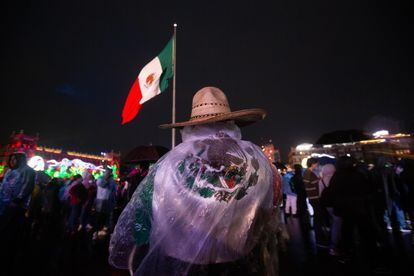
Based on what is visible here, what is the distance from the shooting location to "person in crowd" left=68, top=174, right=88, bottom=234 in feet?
22.5

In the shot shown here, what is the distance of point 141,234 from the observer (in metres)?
1.50

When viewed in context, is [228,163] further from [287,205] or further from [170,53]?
[287,205]

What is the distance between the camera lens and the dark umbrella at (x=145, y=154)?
5883mm

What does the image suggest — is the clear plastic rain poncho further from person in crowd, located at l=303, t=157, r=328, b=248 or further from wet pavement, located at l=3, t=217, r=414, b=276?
person in crowd, located at l=303, t=157, r=328, b=248

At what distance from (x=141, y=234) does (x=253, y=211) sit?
851 mm

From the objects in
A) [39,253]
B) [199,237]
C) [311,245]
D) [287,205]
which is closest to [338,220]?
[311,245]

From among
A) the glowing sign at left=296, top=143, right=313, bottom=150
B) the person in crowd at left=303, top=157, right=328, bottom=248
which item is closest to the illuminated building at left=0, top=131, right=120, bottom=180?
the person in crowd at left=303, top=157, right=328, bottom=248

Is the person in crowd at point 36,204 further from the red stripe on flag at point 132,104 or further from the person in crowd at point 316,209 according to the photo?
the person in crowd at point 316,209

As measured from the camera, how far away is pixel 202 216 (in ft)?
4.53

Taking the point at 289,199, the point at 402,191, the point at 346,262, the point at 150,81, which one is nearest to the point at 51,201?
the point at 150,81

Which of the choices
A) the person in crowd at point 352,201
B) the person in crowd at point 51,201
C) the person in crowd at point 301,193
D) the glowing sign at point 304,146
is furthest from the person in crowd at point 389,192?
the glowing sign at point 304,146

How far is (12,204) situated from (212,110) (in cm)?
483

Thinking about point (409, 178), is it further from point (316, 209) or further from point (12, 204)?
point (12, 204)

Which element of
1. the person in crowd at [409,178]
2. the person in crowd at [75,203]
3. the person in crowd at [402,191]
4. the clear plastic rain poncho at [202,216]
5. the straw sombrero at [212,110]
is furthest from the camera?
the person in crowd at [75,203]
